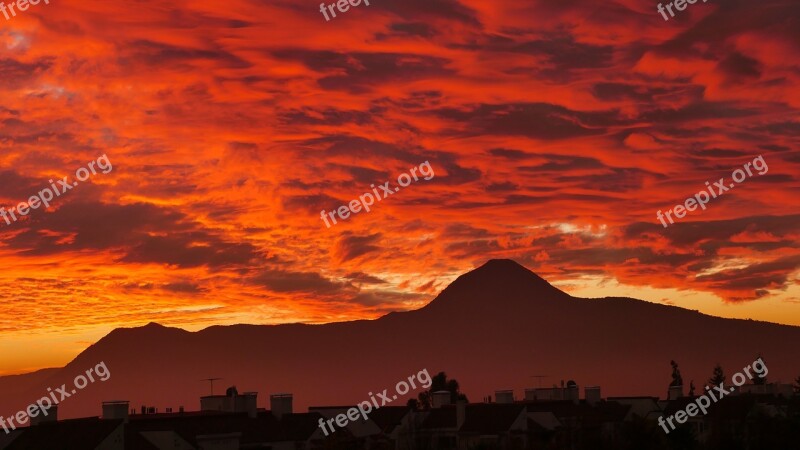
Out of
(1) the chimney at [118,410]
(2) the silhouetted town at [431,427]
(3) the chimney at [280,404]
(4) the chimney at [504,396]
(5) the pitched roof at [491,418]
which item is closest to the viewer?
(2) the silhouetted town at [431,427]

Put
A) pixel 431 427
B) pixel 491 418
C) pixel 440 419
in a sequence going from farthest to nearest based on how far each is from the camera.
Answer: pixel 440 419, pixel 431 427, pixel 491 418

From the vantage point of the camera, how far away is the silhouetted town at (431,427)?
70.7 meters

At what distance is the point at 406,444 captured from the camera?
86188 millimetres

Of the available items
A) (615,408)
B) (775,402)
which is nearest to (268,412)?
(615,408)

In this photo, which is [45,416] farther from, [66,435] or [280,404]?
[280,404]

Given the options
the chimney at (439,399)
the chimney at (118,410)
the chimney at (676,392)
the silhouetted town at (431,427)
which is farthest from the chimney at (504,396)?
the chimney at (118,410)

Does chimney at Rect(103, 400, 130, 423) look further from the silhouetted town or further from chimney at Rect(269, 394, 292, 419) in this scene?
chimney at Rect(269, 394, 292, 419)

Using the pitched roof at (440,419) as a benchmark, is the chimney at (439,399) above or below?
above

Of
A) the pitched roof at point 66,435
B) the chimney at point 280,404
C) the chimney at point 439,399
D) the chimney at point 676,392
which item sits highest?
the chimney at point 676,392

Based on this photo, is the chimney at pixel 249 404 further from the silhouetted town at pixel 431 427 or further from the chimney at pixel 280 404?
the chimney at pixel 280 404

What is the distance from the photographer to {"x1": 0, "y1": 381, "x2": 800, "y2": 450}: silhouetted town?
70688mm

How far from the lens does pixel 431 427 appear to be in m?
88.7

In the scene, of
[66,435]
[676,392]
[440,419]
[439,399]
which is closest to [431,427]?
[440,419]

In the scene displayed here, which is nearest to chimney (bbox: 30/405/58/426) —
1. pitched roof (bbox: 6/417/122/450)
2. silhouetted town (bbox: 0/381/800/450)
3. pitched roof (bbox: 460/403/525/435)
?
silhouetted town (bbox: 0/381/800/450)
